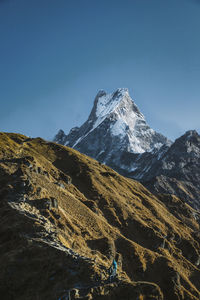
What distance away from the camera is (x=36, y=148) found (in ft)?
413

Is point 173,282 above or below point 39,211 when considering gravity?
above

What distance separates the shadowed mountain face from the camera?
73.5 feet

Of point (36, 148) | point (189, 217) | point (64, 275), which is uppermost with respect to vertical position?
point (189, 217)

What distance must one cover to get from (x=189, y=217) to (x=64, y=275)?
141032 mm

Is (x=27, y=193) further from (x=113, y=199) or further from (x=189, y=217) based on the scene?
(x=189, y=217)

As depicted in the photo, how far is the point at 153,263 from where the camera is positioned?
198ft

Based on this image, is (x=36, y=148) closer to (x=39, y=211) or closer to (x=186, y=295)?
(x=39, y=211)

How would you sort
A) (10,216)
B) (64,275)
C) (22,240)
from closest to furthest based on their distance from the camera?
(64,275), (22,240), (10,216)

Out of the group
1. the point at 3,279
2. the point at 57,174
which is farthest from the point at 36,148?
the point at 3,279

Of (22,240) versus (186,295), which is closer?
(22,240)

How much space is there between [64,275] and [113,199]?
7141cm

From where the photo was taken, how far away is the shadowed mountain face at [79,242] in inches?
882

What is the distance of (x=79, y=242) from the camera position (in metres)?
45.4

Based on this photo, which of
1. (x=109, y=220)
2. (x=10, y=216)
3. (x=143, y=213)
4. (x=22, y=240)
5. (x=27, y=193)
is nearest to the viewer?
(x=22, y=240)
